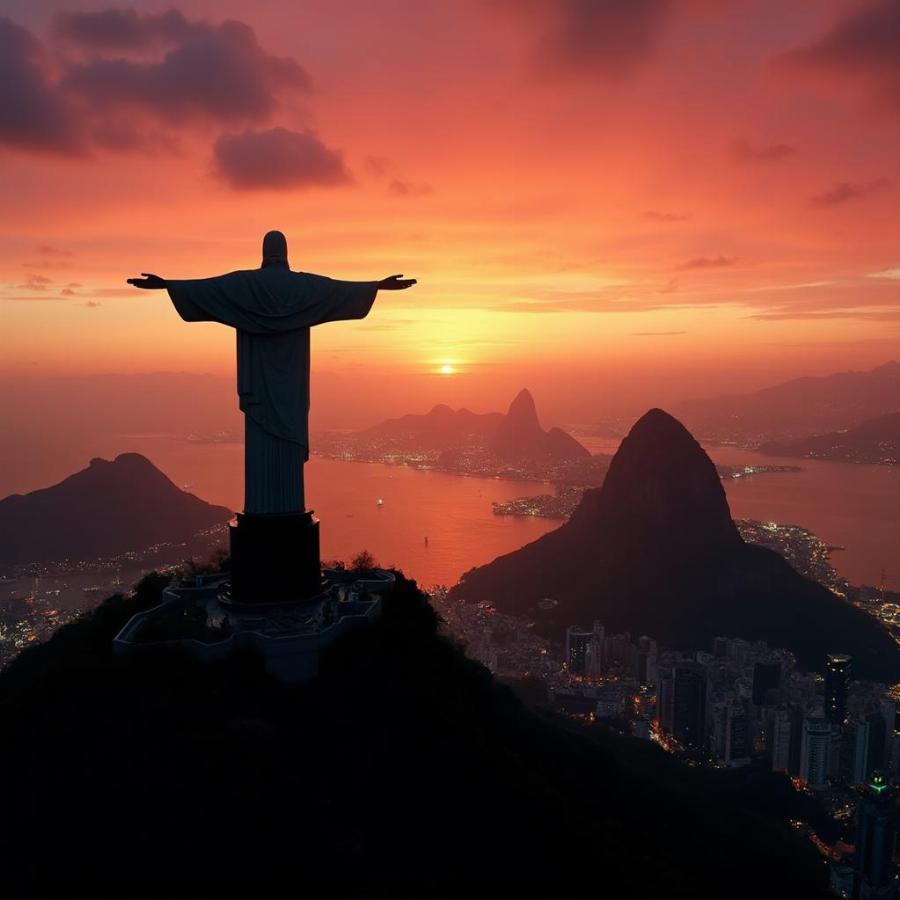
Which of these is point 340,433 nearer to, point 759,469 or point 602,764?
point 759,469

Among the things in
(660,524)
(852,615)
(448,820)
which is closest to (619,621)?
(660,524)

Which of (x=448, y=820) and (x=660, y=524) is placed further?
(x=660, y=524)

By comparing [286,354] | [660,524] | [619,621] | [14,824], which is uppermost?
[286,354]

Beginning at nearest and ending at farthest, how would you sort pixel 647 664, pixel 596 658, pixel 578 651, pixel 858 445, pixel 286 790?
pixel 286 790
pixel 647 664
pixel 596 658
pixel 578 651
pixel 858 445

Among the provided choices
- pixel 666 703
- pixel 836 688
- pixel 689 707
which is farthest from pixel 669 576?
pixel 689 707

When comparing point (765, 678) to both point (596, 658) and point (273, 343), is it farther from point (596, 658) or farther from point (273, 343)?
point (273, 343)

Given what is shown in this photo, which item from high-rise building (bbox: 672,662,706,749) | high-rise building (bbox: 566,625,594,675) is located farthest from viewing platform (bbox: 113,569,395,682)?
high-rise building (bbox: 566,625,594,675)
